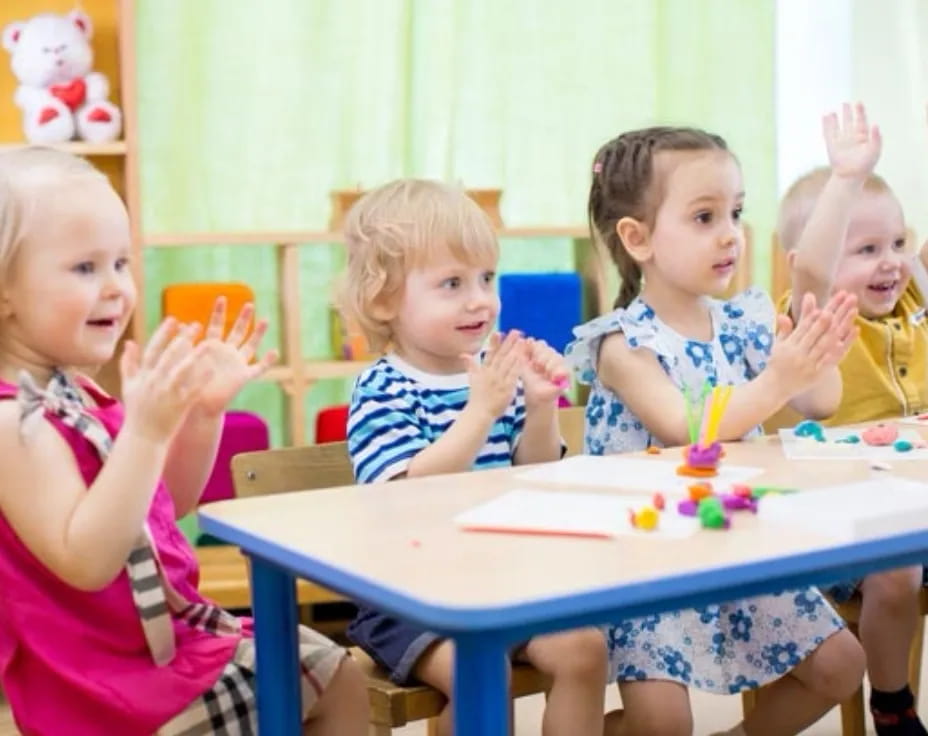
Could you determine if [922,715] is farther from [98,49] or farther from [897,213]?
[98,49]

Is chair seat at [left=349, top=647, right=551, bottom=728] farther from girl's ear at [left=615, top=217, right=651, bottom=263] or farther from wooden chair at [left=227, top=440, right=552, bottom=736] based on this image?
girl's ear at [left=615, top=217, right=651, bottom=263]

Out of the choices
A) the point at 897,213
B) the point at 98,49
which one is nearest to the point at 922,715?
the point at 897,213

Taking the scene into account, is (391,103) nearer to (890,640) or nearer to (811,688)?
(890,640)

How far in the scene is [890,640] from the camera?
6.97ft

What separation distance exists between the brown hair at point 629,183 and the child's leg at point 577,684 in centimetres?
67

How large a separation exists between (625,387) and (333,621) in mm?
1430

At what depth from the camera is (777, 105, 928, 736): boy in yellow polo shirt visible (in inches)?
83.5

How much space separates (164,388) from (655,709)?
0.75 meters

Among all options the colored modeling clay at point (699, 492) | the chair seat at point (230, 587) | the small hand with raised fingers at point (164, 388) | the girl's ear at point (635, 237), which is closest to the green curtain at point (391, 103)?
the chair seat at point (230, 587)

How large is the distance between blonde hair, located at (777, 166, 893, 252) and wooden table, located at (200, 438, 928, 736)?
0.98m

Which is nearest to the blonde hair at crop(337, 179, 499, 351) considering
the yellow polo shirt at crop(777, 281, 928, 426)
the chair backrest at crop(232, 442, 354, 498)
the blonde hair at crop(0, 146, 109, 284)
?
the chair backrest at crop(232, 442, 354, 498)

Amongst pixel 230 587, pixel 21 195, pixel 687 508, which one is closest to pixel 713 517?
pixel 687 508

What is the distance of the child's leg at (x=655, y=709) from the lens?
1.77 metres

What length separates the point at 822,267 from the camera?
220cm
